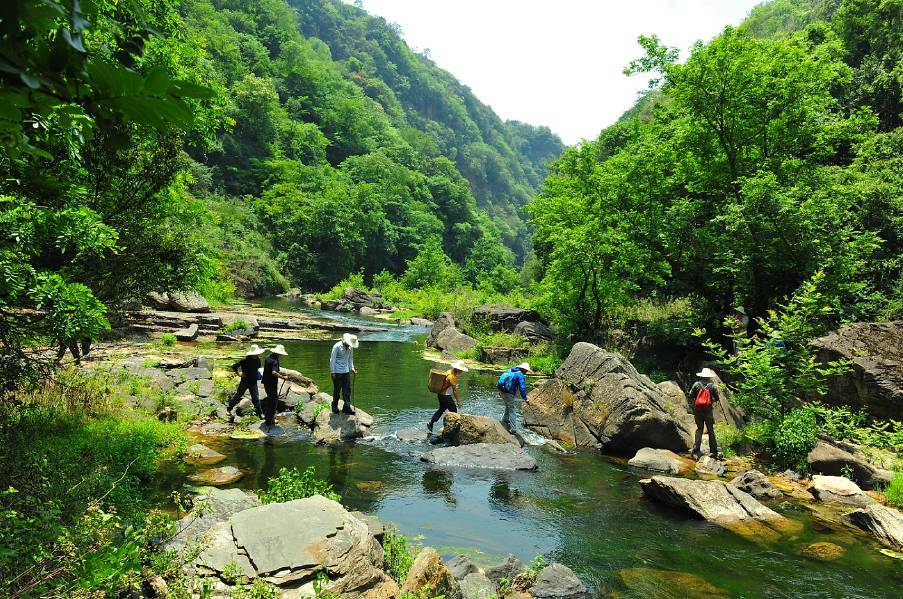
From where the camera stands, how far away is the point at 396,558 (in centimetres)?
636

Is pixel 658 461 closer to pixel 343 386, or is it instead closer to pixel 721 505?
pixel 721 505

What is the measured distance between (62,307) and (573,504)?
8.76 m

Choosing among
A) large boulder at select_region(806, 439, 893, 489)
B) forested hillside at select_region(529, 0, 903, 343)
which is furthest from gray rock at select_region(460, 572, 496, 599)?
forested hillside at select_region(529, 0, 903, 343)

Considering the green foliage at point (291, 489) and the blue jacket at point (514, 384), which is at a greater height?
the blue jacket at point (514, 384)

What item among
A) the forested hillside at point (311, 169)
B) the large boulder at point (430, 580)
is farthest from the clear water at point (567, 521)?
the forested hillside at point (311, 169)

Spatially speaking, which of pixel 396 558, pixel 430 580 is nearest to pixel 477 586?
pixel 396 558

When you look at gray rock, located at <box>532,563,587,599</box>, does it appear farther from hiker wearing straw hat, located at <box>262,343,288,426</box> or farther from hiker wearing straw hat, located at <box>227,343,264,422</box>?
hiker wearing straw hat, located at <box>227,343,264,422</box>

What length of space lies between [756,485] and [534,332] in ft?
56.2

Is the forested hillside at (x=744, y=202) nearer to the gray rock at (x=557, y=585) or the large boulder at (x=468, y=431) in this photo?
the large boulder at (x=468, y=431)

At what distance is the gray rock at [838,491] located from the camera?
10.4m

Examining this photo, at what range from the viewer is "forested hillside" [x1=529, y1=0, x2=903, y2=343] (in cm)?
1680

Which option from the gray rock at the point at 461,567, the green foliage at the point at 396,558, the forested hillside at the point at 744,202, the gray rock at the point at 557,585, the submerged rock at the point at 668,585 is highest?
the forested hillside at the point at 744,202

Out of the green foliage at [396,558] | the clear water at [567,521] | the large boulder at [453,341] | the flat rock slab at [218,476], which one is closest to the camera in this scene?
the green foliage at [396,558]

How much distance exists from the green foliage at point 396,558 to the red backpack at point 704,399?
875cm
